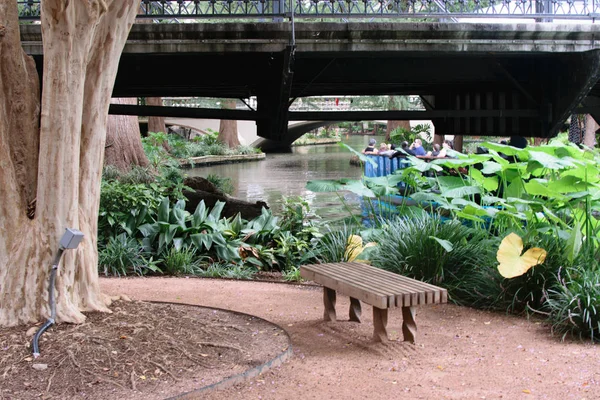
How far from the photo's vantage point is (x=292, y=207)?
459 inches

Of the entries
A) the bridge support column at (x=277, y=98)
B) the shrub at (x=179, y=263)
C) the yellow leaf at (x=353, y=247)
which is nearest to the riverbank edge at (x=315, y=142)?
the bridge support column at (x=277, y=98)

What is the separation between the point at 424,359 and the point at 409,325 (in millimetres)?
392

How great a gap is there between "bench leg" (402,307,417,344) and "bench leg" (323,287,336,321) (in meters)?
0.91

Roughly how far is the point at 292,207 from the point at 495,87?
222 inches

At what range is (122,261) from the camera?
9.51 meters

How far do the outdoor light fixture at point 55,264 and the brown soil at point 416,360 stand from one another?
0.10 m

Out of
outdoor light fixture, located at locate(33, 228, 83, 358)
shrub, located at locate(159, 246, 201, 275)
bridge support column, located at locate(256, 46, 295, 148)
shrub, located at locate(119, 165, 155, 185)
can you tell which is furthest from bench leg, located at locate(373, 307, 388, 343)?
shrub, located at locate(119, 165, 155, 185)

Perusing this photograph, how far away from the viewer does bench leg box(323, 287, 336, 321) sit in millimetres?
6441

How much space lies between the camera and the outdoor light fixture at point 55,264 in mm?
4792

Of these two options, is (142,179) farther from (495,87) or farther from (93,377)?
(93,377)

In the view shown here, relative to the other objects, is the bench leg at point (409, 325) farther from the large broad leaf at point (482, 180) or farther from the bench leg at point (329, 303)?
the large broad leaf at point (482, 180)

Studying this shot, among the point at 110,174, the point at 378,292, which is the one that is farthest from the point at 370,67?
the point at 378,292

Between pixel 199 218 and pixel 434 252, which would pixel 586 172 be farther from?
pixel 199 218

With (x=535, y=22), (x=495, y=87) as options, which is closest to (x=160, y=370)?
(x=535, y=22)
